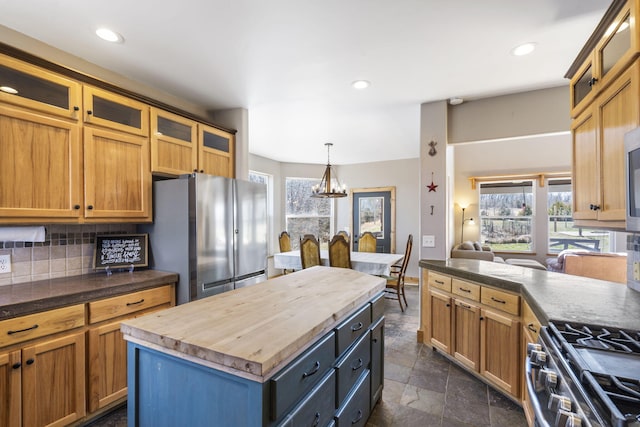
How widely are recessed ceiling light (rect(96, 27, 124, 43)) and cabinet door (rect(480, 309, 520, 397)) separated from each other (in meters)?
3.31

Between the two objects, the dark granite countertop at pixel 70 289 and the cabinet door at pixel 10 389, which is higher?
the dark granite countertop at pixel 70 289

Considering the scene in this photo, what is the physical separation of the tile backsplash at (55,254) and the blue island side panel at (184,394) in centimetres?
158

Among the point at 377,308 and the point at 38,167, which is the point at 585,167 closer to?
the point at 377,308

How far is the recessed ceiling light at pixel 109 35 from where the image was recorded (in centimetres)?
196

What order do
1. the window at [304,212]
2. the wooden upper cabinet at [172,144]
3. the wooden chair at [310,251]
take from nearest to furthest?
the wooden upper cabinet at [172,144] < the wooden chair at [310,251] < the window at [304,212]

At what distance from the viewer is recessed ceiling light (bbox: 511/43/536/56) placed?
2.13 metres

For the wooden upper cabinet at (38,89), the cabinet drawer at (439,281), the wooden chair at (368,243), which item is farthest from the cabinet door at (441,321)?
the wooden upper cabinet at (38,89)

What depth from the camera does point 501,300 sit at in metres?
2.16

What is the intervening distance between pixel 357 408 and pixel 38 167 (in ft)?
8.06

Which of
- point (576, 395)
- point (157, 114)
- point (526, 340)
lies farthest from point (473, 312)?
point (157, 114)

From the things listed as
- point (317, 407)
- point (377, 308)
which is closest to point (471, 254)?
point (377, 308)

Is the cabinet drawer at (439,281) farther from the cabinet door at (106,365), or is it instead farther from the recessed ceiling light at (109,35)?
the recessed ceiling light at (109,35)

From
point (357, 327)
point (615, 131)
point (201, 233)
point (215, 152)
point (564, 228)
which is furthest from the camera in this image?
point (564, 228)

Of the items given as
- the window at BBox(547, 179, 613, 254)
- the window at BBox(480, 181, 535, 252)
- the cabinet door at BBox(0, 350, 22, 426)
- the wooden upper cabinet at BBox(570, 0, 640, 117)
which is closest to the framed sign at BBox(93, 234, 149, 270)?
the cabinet door at BBox(0, 350, 22, 426)
